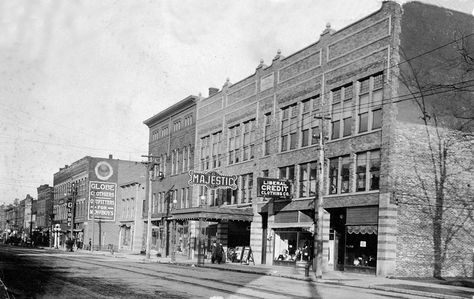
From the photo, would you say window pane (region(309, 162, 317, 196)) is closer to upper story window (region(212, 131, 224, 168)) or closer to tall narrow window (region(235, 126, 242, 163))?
tall narrow window (region(235, 126, 242, 163))

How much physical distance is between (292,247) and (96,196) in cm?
4779

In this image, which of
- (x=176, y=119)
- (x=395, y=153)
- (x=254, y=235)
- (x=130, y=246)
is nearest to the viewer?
(x=395, y=153)

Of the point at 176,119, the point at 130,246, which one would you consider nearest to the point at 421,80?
the point at 176,119

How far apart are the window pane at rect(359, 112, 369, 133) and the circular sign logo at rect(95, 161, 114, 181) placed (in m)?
61.0

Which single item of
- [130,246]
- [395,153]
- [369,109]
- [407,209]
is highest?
[369,109]

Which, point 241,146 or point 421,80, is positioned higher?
point 421,80

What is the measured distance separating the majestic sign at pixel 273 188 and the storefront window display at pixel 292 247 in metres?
2.95

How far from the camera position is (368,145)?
30.6 metres

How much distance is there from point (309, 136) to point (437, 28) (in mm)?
9983

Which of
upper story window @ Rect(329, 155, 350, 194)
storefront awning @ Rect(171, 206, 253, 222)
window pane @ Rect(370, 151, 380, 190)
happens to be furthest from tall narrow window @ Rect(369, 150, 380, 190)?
storefront awning @ Rect(171, 206, 253, 222)

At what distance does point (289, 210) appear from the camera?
3766 centimetres

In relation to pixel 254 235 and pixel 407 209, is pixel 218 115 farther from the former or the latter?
pixel 407 209

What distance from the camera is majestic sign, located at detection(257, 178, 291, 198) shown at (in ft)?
116

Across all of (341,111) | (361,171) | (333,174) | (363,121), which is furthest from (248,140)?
(361,171)
